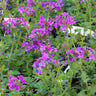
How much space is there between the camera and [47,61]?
6.77 feet

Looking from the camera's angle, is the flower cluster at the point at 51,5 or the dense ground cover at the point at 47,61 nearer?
the dense ground cover at the point at 47,61

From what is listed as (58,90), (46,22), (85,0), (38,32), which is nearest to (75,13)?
(85,0)

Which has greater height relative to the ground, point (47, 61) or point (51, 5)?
point (51, 5)

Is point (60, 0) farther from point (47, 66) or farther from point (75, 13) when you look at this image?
point (47, 66)

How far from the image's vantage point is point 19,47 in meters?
3.55

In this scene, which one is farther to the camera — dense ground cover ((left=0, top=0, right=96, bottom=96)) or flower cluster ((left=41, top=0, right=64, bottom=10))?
flower cluster ((left=41, top=0, right=64, bottom=10))

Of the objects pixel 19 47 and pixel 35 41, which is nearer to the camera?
pixel 35 41

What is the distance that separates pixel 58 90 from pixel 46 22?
43.1 inches

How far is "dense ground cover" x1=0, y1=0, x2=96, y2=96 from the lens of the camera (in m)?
2.17

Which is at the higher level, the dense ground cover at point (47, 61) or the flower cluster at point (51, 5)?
the flower cluster at point (51, 5)

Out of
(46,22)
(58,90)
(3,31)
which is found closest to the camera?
(58,90)

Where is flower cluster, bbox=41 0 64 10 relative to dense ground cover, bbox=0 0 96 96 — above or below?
above

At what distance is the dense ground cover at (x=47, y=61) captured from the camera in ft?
7.13

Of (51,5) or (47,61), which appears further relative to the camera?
(51,5)
